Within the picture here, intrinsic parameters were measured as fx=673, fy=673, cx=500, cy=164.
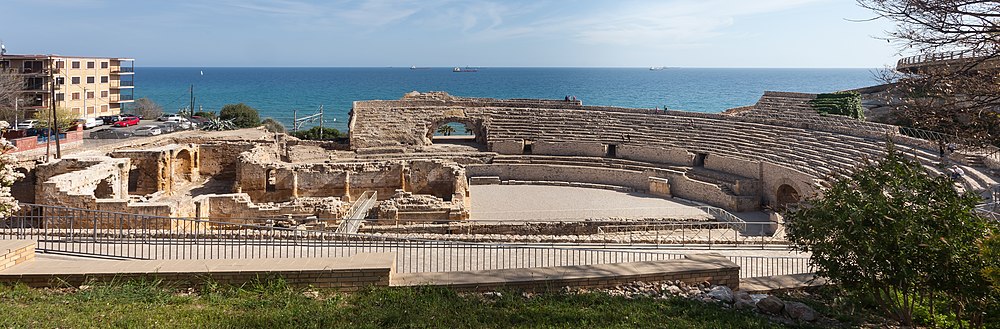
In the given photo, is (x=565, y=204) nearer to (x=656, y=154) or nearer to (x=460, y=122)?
(x=656, y=154)

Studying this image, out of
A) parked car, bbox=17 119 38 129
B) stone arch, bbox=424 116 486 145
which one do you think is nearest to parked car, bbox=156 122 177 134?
parked car, bbox=17 119 38 129

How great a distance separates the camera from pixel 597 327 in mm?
7129

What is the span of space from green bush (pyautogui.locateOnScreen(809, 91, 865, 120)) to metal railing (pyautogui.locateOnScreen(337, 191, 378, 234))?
24.7 metres

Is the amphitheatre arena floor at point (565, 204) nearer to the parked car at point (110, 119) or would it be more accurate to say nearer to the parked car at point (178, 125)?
the parked car at point (178, 125)

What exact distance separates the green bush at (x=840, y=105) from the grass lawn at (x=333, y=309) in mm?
30904

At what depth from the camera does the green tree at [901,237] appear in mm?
7047

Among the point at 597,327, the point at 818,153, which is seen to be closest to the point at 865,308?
the point at 597,327

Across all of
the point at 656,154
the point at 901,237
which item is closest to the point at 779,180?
the point at 656,154

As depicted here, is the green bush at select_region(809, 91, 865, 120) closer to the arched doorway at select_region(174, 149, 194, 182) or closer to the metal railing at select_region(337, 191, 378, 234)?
the metal railing at select_region(337, 191, 378, 234)

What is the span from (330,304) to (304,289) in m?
0.82

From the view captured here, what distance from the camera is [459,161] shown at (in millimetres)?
30609

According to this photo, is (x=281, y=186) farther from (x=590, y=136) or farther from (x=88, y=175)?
(x=590, y=136)

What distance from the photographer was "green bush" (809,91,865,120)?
34875mm

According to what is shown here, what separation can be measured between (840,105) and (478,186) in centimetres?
2020
